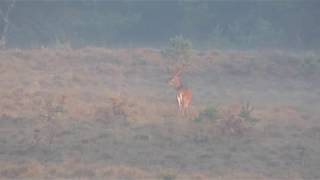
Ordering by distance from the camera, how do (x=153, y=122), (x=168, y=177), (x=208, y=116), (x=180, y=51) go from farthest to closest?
(x=180, y=51), (x=153, y=122), (x=208, y=116), (x=168, y=177)

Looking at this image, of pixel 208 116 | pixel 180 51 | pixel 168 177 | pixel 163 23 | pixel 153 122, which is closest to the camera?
pixel 168 177

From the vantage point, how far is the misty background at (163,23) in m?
36.5

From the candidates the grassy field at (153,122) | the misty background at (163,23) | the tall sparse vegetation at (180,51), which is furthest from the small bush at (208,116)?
the misty background at (163,23)

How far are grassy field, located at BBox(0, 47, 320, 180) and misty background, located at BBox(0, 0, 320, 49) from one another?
44.5 ft

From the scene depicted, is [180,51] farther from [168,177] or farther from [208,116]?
[168,177]

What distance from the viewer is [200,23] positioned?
38.3 metres

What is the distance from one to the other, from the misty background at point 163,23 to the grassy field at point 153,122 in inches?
534

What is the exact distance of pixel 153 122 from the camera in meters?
13.7

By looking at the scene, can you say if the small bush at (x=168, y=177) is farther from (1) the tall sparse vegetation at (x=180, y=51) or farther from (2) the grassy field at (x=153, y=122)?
(1) the tall sparse vegetation at (x=180, y=51)

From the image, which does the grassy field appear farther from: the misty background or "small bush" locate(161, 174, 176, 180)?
the misty background

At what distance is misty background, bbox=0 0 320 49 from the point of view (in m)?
36.5

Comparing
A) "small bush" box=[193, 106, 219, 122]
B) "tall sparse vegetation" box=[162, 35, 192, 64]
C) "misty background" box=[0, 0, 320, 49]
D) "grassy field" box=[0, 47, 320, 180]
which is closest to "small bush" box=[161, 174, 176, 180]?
"grassy field" box=[0, 47, 320, 180]

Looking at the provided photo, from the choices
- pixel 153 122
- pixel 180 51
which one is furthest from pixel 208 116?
pixel 180 51

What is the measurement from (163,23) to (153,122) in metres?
26.6
